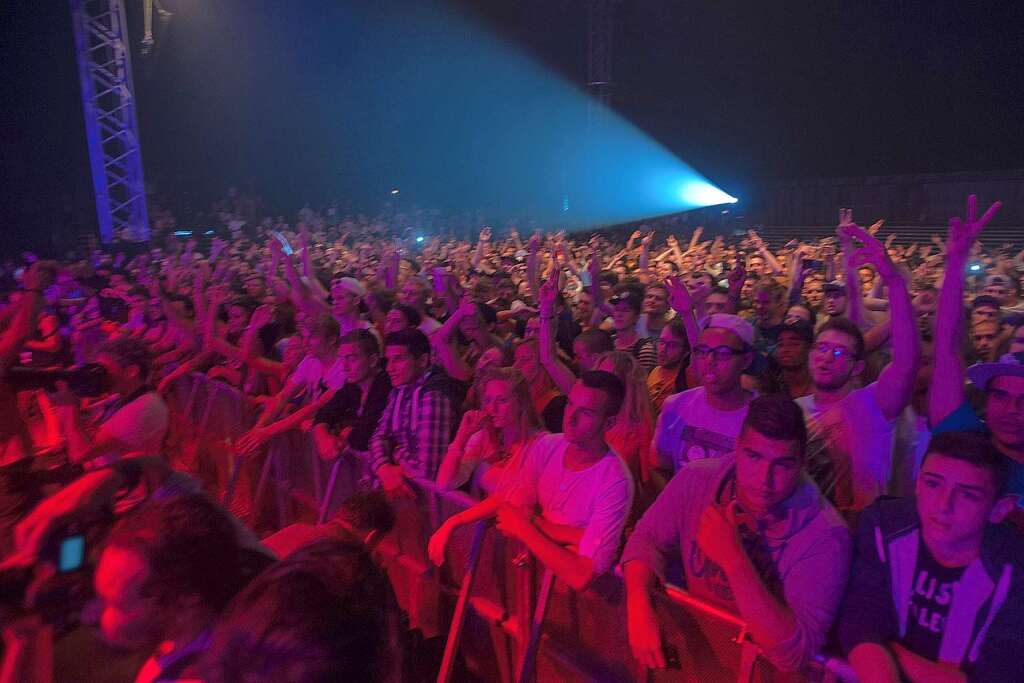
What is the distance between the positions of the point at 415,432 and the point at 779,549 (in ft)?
6.61

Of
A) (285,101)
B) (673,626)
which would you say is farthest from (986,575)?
(285,101)

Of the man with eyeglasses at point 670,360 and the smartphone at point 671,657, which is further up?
the man with eyeglasses at point 670,360

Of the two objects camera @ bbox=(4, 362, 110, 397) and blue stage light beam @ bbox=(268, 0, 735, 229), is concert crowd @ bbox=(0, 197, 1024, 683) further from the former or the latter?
blue stage light beam @ bbox=(268, 0, 735, 229)

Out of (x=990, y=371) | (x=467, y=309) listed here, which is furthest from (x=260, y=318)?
(x=990, y=371)

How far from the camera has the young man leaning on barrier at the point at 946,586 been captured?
1.59 metres

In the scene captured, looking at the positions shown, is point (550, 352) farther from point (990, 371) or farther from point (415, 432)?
point (990, 371)

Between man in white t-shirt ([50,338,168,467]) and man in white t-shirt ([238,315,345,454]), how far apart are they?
0.85 meters

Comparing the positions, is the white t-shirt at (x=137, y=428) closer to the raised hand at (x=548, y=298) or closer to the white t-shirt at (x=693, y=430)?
the raised hand at (x=548, y=298)

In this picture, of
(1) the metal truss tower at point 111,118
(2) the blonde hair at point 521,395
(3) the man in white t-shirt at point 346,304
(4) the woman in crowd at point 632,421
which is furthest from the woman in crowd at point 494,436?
(1) the metal truss tower at point 111,118

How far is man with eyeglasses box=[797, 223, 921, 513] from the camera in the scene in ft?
9.09

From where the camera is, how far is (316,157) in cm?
2636

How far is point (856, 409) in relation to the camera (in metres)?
2.93

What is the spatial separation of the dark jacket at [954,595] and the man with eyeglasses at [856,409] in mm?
929

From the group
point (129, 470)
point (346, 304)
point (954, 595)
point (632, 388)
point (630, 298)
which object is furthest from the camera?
point (346, 304)
